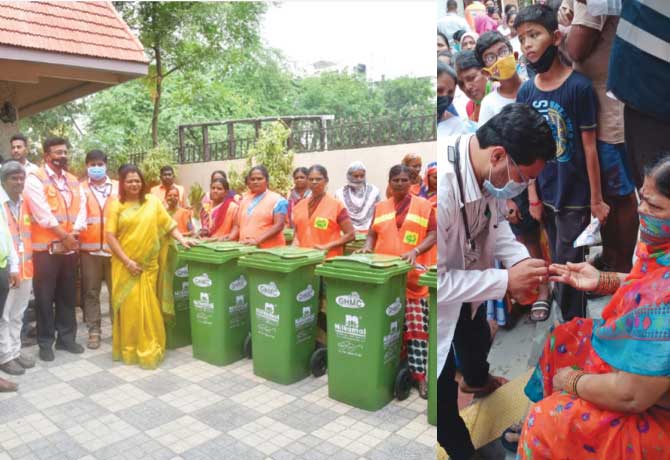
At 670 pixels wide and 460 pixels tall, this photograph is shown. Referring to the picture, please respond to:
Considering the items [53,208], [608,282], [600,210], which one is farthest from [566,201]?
[53,208]

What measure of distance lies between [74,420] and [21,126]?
3.97ft

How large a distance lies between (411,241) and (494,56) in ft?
5.53

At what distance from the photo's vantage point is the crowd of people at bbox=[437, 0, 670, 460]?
3.11ft

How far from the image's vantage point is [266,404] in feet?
7.56

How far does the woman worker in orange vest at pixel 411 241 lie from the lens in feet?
8.70

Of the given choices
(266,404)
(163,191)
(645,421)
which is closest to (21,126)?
(163,191)

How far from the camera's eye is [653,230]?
0.94m

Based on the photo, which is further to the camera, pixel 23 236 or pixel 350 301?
pixel 350 301

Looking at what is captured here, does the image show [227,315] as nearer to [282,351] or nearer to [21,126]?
[282,351]

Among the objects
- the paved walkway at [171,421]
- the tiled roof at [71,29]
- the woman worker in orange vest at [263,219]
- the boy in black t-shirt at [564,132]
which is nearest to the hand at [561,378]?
the boy in black t-shirt at [564,132]

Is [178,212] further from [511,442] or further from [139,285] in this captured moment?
[511,442]

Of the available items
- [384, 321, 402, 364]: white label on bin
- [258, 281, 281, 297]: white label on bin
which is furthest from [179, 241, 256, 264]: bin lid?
[384, 321, 402, 364]: white label on bin

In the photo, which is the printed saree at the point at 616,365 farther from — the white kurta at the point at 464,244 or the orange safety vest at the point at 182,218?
the orange safety vest at the point at 182,218

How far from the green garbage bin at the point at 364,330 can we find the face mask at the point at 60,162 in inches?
48.1
